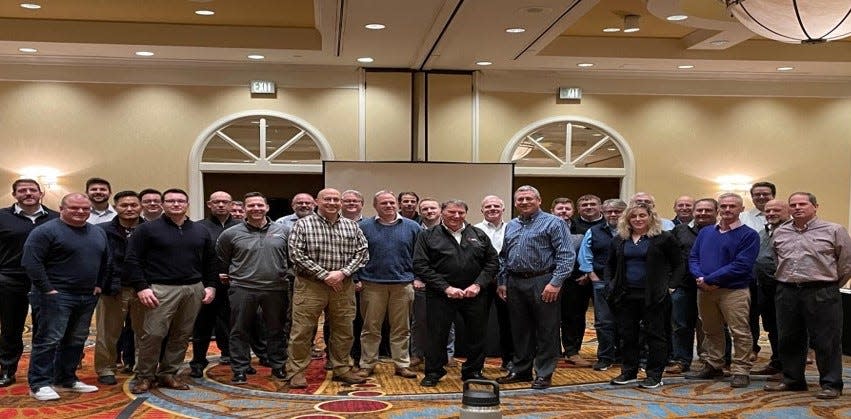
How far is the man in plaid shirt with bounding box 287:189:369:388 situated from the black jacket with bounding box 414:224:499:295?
453 mm

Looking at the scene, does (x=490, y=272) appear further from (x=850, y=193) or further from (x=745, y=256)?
(x=850, y=193)

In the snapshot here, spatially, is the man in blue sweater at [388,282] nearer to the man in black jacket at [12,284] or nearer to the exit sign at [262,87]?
the man in black jacket at [12,284]

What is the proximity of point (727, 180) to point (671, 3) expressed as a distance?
4460mm

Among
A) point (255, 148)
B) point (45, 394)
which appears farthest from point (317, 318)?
point (255, 148)

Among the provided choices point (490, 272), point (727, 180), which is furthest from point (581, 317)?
point (727, 180)

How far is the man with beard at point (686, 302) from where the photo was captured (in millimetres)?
6949

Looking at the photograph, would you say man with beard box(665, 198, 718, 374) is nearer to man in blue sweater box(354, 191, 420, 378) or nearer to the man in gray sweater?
man in blue sweater box(354, 191, 420, 378)

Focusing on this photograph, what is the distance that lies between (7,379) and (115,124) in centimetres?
575

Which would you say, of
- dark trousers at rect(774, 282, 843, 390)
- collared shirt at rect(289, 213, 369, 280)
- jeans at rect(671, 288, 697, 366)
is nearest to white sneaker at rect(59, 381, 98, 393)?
collared shirt at rect(289, 213, 369, 280)

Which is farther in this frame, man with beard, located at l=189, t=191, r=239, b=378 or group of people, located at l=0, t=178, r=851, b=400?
man with beard, located at l=189, t=191, r=239, b=378

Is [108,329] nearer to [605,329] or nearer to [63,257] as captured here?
[63,257]

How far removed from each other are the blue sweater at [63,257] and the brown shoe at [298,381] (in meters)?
1.56

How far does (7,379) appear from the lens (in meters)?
6.32

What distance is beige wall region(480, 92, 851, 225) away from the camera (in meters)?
12.4
